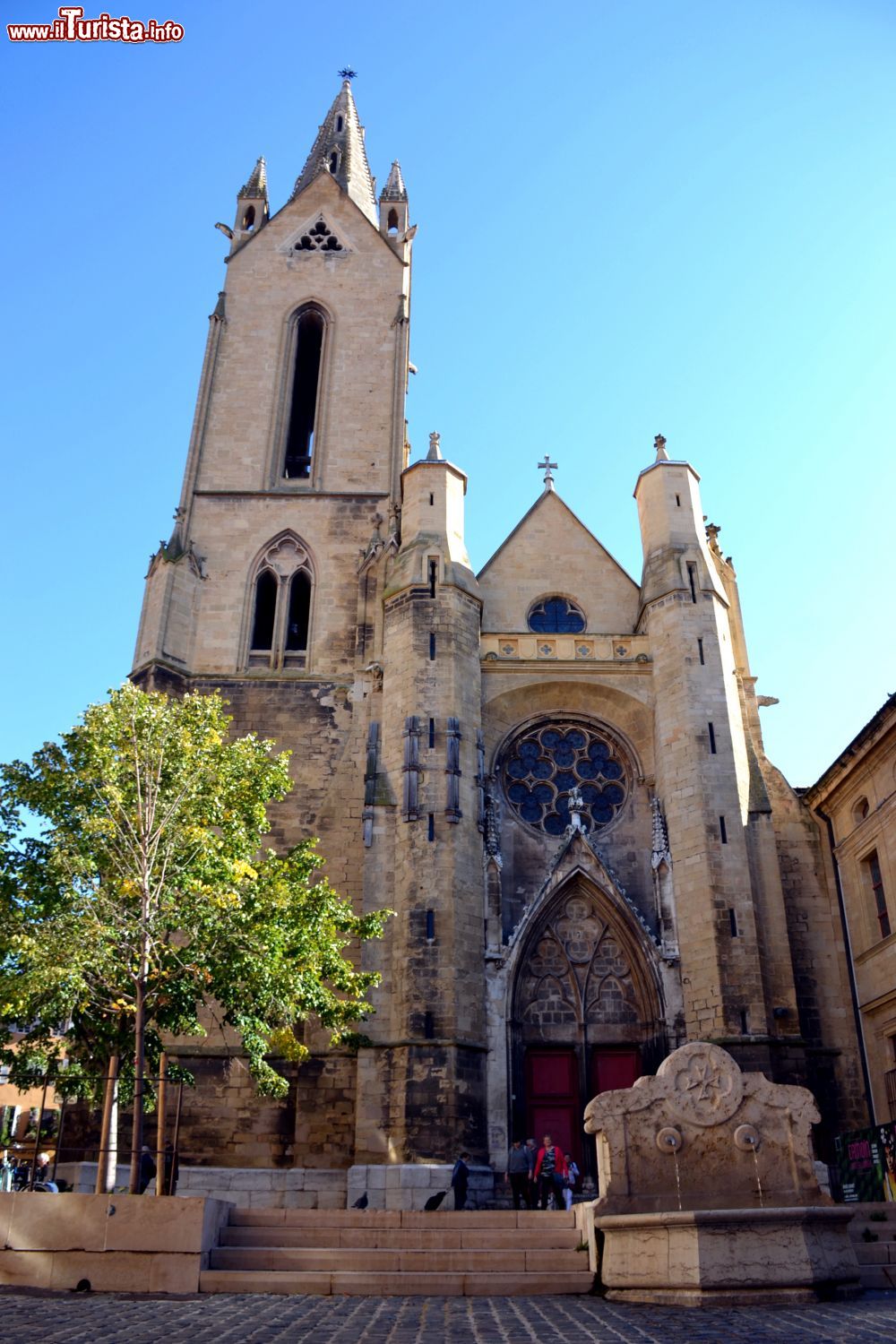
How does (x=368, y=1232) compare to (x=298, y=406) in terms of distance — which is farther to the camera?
(x=298, y=406)

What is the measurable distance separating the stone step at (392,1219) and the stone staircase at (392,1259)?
2 cm

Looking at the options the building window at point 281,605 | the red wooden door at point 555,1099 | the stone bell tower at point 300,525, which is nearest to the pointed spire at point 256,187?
the stone bell tower at point 300,525

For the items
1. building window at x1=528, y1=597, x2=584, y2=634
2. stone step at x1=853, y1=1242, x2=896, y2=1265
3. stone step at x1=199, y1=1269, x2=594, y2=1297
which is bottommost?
stone step at x1=199, y1=1269, x2=594, y2=1297

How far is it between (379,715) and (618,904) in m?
5.80

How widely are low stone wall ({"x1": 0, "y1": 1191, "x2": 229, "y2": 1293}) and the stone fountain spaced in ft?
11.7

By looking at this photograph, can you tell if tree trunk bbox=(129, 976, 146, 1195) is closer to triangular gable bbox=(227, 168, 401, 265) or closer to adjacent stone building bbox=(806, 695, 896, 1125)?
adjacent stone building bbox=(806, 695, 896, 1125)

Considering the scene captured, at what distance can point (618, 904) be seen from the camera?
1997 cm

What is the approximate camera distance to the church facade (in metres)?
18.2

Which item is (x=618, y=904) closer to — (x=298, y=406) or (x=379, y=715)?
(x=379, y=715)

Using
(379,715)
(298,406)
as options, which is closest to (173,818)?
(379,715)

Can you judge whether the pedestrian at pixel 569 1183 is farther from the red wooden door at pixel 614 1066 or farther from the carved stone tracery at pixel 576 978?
the carved stone tracery at pixel 576 978

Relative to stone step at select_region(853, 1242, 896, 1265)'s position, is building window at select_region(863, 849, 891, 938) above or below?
above

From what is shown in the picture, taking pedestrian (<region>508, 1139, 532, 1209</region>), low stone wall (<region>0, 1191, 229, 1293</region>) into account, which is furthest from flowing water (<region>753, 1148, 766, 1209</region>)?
pedestrian (<region>508, 1139, 532, 1209</region>)

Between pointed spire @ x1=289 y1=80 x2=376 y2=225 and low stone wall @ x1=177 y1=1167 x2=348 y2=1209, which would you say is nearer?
low stone wall @ x1=177 y1=1167 x2=348 y2=1209
